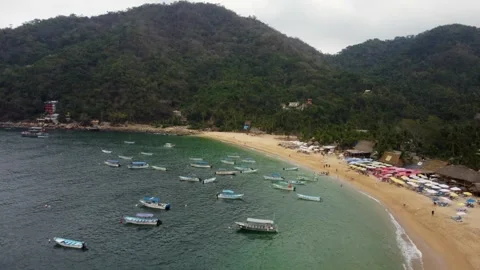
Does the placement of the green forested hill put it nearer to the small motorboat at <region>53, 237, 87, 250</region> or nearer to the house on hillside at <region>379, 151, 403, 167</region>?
the house on hillside at <region>379, 151, 403, 167</region>

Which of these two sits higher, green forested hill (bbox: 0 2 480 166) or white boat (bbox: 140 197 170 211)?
green forested hill (bbox: 0 2 480 166)

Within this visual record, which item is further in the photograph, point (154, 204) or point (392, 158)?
point (392, 158)

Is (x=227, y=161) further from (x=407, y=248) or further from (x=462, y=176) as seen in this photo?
(x=407, y=248)

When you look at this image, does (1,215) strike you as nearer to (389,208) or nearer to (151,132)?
(389,208)

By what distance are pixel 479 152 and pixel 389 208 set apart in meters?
31.4

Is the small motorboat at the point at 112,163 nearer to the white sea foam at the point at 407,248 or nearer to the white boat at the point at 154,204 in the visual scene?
the white boat at the point at 154,204

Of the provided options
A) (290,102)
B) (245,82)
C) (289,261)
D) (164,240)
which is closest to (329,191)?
(289,261)

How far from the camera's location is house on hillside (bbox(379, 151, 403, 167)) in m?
72.5

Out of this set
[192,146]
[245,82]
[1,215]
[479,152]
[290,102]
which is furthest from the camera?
[245,82]

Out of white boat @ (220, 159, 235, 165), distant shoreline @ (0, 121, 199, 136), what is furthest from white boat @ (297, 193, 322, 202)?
distant shoreline @ (0, 121, 199, 136)

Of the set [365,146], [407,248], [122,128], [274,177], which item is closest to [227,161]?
[274,177]

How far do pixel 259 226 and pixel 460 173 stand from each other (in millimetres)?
35856

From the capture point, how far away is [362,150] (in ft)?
273

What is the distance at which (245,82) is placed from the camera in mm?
158125
